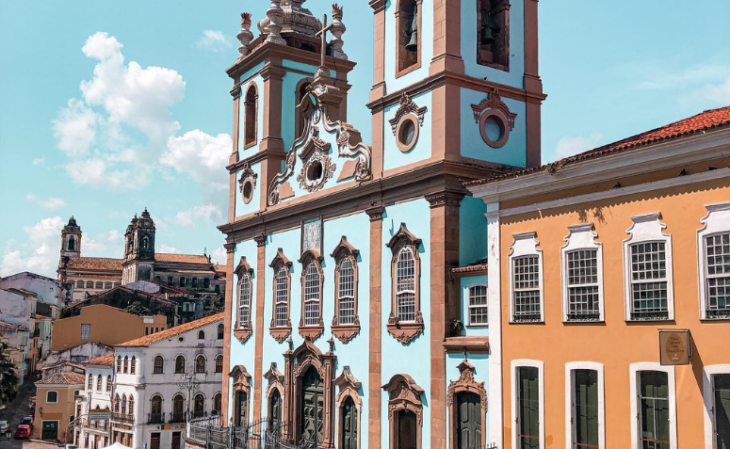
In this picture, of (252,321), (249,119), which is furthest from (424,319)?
(249,119)

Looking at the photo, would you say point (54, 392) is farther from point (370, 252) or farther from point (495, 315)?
point (495, 315)

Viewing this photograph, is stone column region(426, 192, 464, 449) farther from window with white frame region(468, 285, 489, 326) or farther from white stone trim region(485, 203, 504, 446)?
white stone trim region(485, 203, 504, 446)

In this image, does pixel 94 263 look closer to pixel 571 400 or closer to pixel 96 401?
pixel 96 401

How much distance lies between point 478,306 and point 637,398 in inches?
209

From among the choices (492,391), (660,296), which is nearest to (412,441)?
(492,391)

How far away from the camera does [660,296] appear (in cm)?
1533

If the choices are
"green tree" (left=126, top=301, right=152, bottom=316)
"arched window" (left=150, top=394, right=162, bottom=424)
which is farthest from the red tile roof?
"green tree" (left=126, top=301, right=152, bottom=316)

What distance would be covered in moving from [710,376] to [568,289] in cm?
347

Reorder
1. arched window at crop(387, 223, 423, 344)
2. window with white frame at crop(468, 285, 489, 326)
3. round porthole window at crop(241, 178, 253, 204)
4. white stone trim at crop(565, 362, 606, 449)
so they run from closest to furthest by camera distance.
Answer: white stone trim at crop(565, 362, 606, 449) < window with white frame at crop(468, 285, 489, 326) < arched window at crop(387, 223, 423, 344) < round porthole window at crop(241, 178, 253, 204)

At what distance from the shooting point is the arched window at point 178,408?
170ft

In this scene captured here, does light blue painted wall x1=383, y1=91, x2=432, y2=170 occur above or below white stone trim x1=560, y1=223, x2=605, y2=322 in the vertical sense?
above

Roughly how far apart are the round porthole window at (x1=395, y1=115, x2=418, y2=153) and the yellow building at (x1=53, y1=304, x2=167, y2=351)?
5327 cm

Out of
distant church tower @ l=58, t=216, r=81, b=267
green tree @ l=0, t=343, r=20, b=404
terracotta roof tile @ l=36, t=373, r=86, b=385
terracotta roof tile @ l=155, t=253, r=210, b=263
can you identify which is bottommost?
terracotta roof tile @ l=36, t=373, r=86, b=385

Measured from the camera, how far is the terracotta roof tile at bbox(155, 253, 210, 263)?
137875mm
